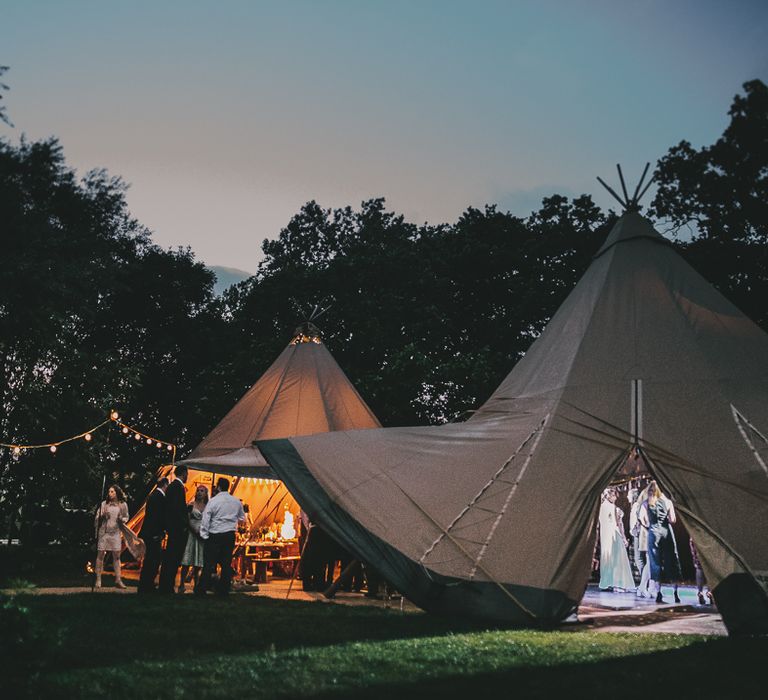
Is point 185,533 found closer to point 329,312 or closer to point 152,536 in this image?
point 152,536

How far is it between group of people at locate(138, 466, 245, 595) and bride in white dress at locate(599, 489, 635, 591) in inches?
252

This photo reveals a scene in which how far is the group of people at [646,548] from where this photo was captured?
1208 cm

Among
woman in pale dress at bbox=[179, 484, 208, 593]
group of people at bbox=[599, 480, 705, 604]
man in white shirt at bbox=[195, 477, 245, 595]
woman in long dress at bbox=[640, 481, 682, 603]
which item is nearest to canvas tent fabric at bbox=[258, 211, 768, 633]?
man in white shirt at bbox=[195, 477, 245, 595]

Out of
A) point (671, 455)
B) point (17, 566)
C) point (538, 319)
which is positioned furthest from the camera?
point (538, 319)

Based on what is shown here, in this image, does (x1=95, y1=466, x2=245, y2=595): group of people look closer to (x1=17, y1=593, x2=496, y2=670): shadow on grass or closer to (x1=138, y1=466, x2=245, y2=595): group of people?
(x1=138, y1=466, x2=245, y2=595): group of people

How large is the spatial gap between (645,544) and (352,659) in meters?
8.13

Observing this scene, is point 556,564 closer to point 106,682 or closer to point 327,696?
point 327,696

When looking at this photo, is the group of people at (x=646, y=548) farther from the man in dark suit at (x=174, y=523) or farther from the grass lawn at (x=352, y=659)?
the man in dark suit at (x=174, y=523)

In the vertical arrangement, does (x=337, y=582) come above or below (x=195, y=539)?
below

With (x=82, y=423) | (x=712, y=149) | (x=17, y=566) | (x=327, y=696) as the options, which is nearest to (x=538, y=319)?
(x=712, y=149)

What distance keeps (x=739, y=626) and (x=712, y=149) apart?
17957 mm

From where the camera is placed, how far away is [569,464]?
885 centimetres

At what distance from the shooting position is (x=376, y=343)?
29.6 m

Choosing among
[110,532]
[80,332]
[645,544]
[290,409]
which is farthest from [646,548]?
[80,332]
